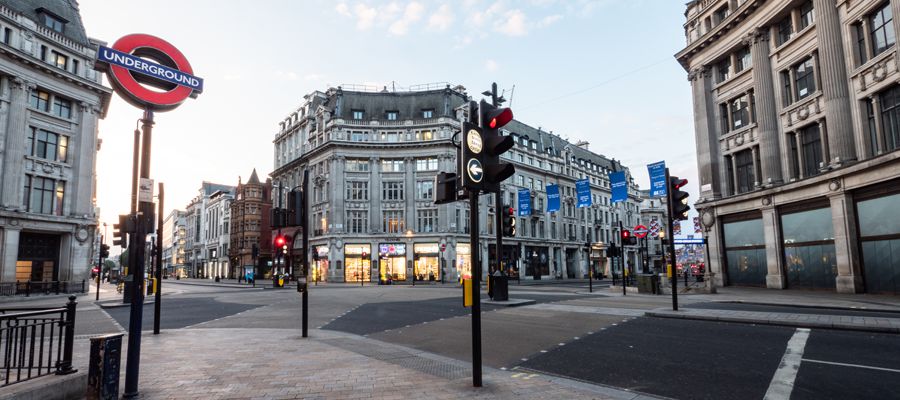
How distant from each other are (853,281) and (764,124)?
10.4 metres

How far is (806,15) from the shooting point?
84.2 feet

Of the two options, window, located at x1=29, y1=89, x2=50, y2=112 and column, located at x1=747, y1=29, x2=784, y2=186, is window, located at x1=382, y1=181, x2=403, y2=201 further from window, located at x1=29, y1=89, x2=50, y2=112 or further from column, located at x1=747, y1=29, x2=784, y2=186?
column, located at x1=747, y1=29, x2=784, y2=186

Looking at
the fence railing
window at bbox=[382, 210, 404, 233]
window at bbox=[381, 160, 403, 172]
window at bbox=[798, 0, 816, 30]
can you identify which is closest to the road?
window at bbox=[798, 0, 816, 30]

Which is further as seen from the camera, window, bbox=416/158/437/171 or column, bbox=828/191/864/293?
window, bbox=416/158/437/171

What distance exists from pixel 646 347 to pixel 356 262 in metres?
50.1

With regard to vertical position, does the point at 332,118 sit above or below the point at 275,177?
above

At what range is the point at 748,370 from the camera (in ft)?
23.4

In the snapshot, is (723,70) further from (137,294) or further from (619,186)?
(137,294)

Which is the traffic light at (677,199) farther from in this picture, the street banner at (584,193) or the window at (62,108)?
the window at (62,108)

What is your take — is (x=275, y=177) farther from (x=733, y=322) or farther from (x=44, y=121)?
(x=733, y=322)

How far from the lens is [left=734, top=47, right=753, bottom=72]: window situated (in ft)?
98.0

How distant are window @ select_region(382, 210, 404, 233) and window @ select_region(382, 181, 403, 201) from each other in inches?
66.5

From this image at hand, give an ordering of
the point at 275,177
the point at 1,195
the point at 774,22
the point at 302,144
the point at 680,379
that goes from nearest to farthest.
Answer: the point at 680,379 → the point at 774,22 → the point at 1,195 → the point at 302,144 → the point at 275,177

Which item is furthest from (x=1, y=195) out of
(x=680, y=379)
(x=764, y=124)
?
(x=764, y=124)
